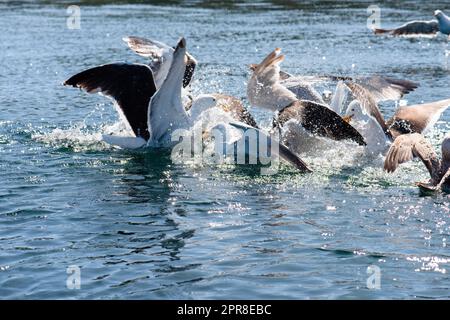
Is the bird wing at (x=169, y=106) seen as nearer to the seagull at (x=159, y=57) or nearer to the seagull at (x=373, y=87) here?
the seagull at (x=159, y=57)

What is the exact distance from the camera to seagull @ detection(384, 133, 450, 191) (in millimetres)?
11766

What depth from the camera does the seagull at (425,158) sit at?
38.6 ft

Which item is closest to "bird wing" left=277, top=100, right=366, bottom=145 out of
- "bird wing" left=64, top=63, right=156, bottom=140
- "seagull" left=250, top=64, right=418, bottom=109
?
"seagull" left=250, top=64, right=418, bottom=109

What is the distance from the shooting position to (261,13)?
37.4 m

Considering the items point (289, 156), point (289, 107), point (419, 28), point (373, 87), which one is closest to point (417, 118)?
point (373, 87)

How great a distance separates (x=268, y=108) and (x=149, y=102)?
2.08m

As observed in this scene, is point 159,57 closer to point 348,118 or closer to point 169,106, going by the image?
point 169,106

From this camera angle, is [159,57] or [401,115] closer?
[401,115]

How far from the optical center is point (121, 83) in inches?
546

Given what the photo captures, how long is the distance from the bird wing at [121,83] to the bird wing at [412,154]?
397 centimetres

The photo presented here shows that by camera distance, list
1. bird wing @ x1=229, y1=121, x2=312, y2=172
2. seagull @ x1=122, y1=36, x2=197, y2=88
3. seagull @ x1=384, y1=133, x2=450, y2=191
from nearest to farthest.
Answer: seagull @ x1=384, y1=133, x2=450, y2=191
bird wing @ x1=229, y1=121, x2=312, y2=172
seagull @ x1=122, y1=36, x2=197, y2=88

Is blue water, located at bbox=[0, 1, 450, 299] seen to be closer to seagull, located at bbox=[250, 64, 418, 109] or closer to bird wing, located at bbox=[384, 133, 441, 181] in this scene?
bird wing, located at bbox=[384, 133, 441, 181]

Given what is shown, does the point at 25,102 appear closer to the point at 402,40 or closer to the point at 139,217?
the point at 139,217
